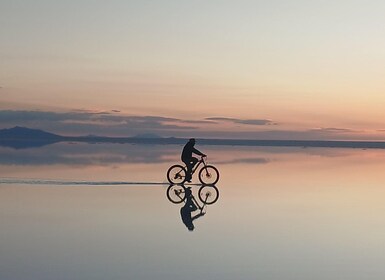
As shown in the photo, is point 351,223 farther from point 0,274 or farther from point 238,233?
point 0,274

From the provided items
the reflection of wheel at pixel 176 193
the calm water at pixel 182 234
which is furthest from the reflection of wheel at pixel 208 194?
the reflection of wheel at pixel 176 193

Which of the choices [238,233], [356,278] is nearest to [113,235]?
[238,233]

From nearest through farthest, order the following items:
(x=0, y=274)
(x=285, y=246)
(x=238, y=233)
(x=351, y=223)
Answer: (x=0, y=274), (x=285, y=246), (x=238, y=233), (x=351, y=223)

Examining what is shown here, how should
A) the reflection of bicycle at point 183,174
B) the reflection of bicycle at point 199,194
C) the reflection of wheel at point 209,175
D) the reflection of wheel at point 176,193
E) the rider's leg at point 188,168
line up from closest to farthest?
the reflection of bicycle at point 199,194 < the reflection of wheel at point 176,193 < the rider's leg at point 188,168 < the reflection of bicycle at point 183,174 < the reflection of wheel at point 209,175

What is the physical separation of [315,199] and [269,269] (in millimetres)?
8466

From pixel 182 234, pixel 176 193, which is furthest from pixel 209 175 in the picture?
pixel 182 234

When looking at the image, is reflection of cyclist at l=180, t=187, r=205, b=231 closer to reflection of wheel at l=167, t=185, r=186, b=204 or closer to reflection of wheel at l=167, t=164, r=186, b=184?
reflection of wheel at l=167, t=185, r=186, b=204

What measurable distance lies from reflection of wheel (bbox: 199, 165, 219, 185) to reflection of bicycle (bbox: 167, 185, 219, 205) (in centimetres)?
27

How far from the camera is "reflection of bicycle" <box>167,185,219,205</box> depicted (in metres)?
15.9

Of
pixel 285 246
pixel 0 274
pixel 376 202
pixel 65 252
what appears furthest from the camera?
pixel 376 202

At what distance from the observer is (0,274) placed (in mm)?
7430

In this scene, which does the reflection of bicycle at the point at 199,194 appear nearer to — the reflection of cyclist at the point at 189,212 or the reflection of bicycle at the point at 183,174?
the reflection of cyclist at the point at 189,212

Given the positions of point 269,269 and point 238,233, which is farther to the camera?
point 238,233

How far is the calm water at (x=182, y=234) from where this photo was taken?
7.97 metres
